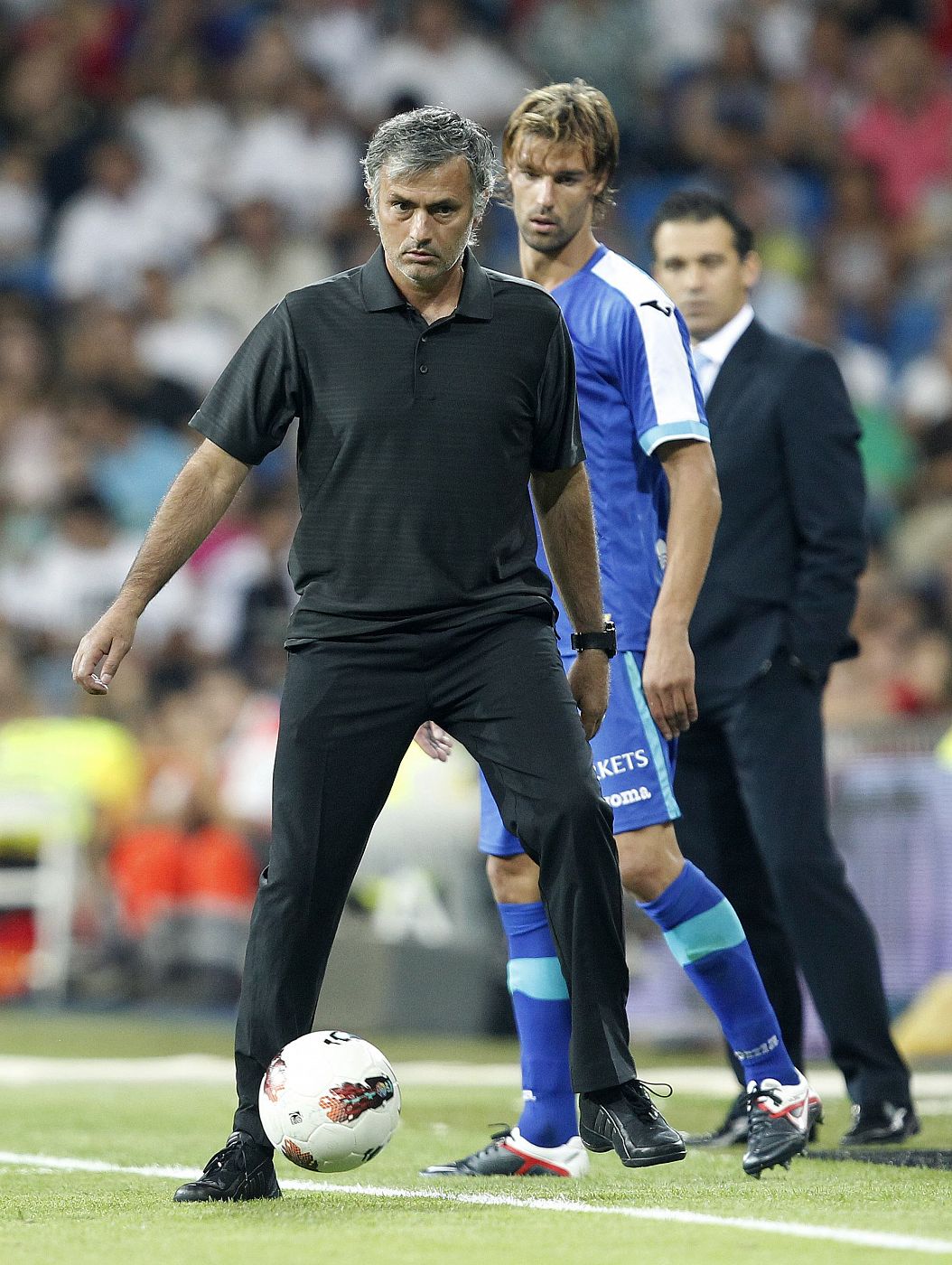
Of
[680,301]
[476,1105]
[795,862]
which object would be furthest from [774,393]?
[476,1105]

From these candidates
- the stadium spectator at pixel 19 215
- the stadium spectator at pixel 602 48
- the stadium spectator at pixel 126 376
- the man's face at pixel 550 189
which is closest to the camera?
the man's face at pixel 550 189

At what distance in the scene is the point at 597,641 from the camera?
4.98m

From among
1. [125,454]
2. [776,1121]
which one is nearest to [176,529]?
[776,1121]

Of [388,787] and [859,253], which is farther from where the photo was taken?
[859,253]

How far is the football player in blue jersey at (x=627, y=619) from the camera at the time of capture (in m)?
5.23

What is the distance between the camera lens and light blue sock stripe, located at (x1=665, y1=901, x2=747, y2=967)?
17.2 ft

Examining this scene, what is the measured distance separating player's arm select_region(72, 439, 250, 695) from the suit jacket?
200cm

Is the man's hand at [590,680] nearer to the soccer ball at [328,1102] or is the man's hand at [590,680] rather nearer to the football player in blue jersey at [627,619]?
the football player in blue jersey at [627,619]

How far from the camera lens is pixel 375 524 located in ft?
15.1

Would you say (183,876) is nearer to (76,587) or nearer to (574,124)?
(76,587)

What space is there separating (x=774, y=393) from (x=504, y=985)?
464 centimetres

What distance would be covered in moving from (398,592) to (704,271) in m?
2.30

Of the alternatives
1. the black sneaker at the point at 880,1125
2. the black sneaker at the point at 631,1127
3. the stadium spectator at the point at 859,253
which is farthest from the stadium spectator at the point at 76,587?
the black sneaker at the point at 631,1127

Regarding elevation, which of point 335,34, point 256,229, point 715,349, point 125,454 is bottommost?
point 715,349
